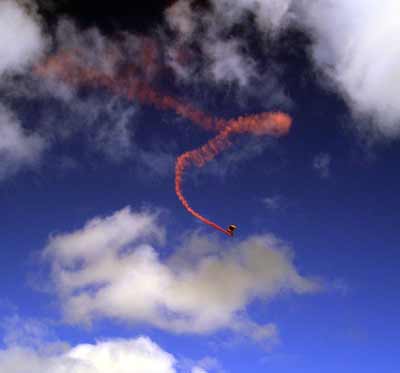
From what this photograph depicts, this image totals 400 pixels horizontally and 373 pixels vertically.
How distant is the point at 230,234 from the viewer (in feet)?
514
